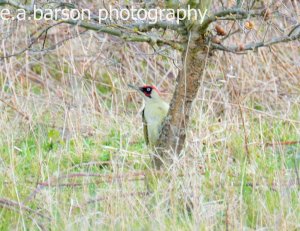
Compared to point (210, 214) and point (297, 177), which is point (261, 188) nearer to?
point (297, 177)

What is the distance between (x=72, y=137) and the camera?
7.05 meters

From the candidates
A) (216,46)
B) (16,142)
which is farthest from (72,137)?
(216,46)

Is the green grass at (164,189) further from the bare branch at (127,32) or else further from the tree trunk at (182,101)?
the bare branch at (127,32)

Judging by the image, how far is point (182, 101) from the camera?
5668 millimetres

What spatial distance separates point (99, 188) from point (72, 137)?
1464 mm

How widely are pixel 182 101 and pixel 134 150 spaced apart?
50.1 inches

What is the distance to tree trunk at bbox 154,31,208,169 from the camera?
18.2 ft

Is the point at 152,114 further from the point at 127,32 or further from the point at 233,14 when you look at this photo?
the point at 233,14

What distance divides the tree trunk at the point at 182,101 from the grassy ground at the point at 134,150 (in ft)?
0.47

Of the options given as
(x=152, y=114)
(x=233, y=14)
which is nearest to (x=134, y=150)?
(x=152, y=114)

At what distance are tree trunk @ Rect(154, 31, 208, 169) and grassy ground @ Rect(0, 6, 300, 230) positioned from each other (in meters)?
0.14

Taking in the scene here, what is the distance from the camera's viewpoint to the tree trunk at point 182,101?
5.56 m

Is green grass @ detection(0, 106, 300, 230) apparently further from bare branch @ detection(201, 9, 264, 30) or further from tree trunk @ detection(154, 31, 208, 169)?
bare branch @ detection(201, 9, 264, 30)

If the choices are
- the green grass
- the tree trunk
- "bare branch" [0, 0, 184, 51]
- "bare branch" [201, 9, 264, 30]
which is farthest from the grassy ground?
"bare branch" [201, 9, 264, 30]
